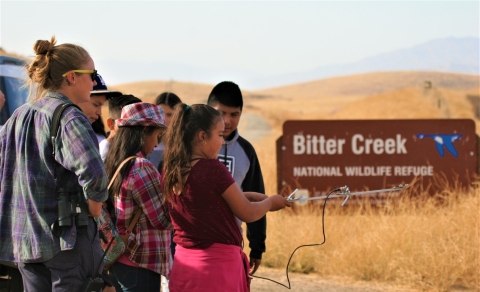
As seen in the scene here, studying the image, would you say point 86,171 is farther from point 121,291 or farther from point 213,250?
point 121,291

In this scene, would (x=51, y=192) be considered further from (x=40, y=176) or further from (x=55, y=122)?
(x=55, y=122)

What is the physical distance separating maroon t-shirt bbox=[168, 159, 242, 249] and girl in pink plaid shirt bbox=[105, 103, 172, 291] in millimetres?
258

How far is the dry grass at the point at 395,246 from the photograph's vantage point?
22.9ft

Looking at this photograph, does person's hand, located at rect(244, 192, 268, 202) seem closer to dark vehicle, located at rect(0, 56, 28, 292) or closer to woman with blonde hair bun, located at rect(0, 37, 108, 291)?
woman with blonde hair bun, located at rect(0, 37, 108, 291)

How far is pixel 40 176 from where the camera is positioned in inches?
122

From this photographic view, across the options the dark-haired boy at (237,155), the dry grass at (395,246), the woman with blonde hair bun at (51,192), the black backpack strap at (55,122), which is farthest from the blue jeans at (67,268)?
the dry grass at (395,246)

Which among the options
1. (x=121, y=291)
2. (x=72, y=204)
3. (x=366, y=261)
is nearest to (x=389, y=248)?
(x=366, y=261)

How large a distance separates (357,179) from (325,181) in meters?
0.43

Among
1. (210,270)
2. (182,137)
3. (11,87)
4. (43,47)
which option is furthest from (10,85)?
(210,270)

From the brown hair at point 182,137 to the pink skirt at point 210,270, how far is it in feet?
1.00

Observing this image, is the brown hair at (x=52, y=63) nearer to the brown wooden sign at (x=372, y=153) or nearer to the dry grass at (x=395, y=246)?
the dry grass at (x=395, y=246)

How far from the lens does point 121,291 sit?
3990 millimetres

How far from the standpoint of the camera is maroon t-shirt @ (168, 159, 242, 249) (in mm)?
3543

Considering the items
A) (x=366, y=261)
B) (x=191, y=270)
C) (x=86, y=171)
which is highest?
(x=86, y=171)
